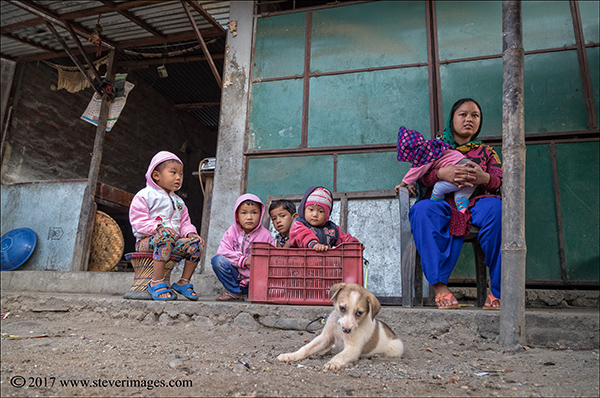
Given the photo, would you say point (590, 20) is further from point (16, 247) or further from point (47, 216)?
point (16, 247)

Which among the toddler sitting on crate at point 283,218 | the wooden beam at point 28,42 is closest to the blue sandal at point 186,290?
the toddler sitting on crate at point 283,218

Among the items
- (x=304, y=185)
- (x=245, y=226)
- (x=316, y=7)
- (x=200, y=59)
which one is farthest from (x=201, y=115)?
(x=245, y=226)

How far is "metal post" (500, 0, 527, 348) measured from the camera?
2553mm

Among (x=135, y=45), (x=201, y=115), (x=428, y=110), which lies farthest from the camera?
(x=201, y=115)

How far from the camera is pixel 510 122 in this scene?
2.74m

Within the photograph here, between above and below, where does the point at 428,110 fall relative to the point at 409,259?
above

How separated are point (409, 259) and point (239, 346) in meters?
1.61

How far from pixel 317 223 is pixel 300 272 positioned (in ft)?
2.00

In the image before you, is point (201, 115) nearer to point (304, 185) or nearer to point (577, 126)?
point (304, 185)

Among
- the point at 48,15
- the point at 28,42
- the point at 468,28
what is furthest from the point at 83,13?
the point at 468,28

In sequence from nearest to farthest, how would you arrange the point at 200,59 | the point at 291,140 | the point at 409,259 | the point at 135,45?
the point at 409,259
the point at 291,140
the point at 135,45
the point at 200,59

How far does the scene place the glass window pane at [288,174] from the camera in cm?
518

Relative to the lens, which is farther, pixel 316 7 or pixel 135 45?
pixel 135 45

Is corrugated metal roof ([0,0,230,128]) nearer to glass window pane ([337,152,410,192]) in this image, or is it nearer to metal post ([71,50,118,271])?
metal post ([71,50,118,271])
